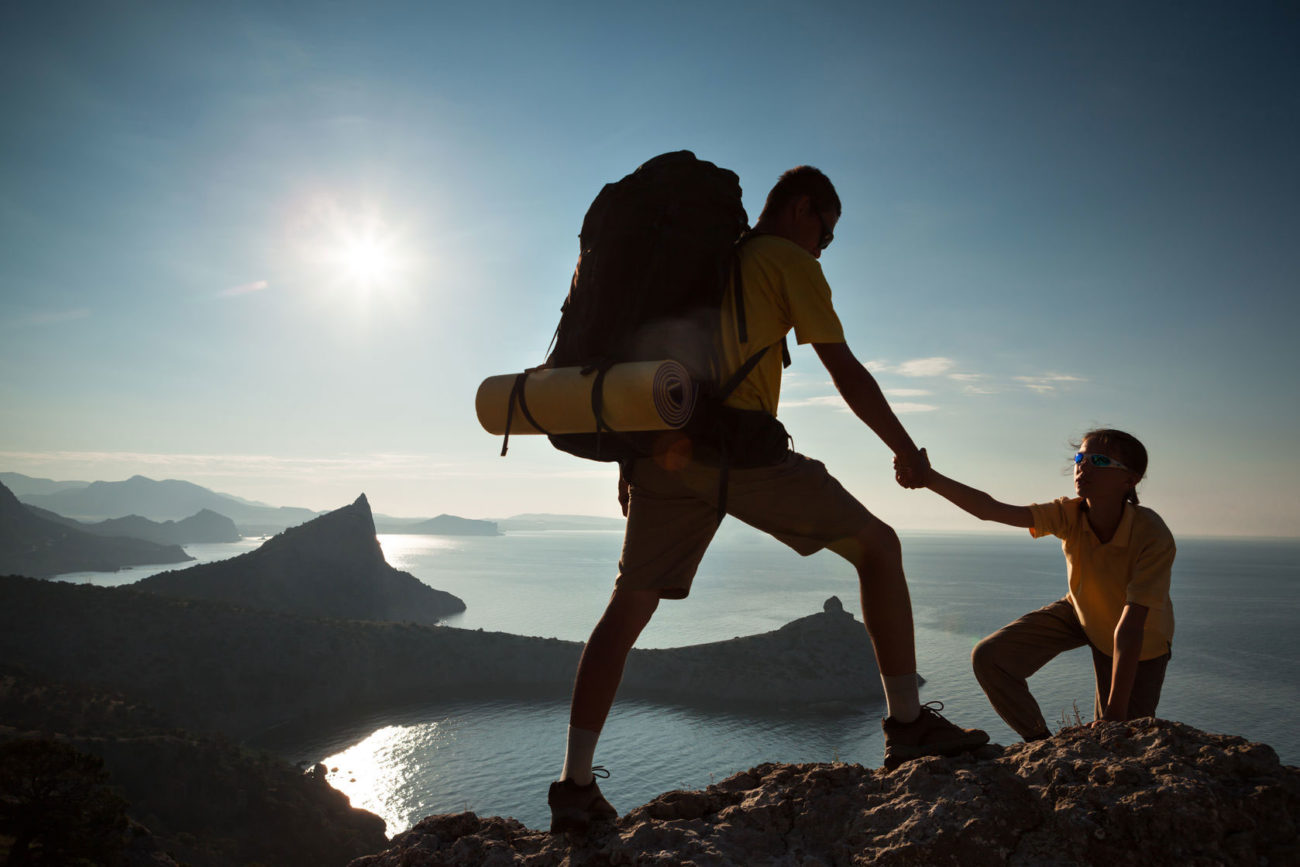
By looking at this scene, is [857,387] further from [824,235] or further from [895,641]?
[895,641]

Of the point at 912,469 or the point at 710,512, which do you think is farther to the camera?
the point at 912,469

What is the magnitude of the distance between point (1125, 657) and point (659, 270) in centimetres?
278

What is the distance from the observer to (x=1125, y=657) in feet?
10.0

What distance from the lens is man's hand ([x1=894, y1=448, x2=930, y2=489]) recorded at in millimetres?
2923

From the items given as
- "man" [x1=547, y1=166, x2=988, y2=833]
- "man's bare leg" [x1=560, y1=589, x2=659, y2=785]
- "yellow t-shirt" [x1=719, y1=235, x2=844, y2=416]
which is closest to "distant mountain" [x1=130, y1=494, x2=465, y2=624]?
"man's bare leg" [x1=560, y1=589, x2=659, y2=785]

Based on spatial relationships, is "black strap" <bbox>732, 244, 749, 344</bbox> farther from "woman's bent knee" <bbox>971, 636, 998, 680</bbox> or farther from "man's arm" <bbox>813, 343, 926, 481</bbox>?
"woman's bent knee" <bbox>971, 636, 998, 680</bbox>

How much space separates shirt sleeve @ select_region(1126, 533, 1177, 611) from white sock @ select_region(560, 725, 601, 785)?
103 inches

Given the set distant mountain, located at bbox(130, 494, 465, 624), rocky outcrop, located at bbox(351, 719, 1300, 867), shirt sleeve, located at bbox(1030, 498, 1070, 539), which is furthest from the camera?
distant mountain, located at bbox(130, 494, 465, 624)

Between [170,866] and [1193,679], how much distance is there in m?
80.2

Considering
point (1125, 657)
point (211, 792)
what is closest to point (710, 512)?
point (1125, 657)

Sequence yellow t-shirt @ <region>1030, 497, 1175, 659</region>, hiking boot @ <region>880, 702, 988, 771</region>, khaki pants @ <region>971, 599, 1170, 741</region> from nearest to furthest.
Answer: hiking boot @ <region>880, 702, 988, 771</region> → yellow t-shirt @ <region>1030, 497, 1175, 659</region> → khaki pants @ <region>971, 599, 1170, 741</region>

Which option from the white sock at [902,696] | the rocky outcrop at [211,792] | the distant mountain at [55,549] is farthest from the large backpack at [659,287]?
the distant mountain at [55,549]

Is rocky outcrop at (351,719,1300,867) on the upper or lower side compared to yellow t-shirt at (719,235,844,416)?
lower

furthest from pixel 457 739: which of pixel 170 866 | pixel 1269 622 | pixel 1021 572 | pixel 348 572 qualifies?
pixel 1021 572
